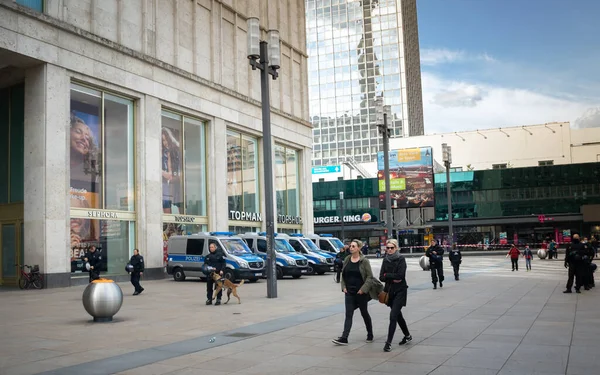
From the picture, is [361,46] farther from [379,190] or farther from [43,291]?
[43,291]

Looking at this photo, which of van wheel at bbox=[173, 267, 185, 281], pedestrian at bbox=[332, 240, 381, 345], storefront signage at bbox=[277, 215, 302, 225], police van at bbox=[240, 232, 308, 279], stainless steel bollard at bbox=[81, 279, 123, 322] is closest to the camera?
pedestrian at bbox=[332, 240, 381, 345]

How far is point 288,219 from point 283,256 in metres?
17.2

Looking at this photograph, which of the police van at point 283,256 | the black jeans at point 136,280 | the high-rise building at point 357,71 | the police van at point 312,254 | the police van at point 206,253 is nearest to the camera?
the black jeans at point 136,280

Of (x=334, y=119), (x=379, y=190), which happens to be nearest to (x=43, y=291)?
(x=379, y=190)

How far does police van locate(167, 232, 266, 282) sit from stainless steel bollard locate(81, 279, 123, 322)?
1182cm

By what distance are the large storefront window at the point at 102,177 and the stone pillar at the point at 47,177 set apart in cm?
113

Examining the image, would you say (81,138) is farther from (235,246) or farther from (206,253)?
(235,246)

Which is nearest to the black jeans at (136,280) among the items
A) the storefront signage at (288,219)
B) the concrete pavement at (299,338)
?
the concrete pavement at (299,338)

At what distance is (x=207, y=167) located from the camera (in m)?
35.3

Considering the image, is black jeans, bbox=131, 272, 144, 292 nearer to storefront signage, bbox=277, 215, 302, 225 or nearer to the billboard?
storefront signage, bbox=277, 215, 302, 225

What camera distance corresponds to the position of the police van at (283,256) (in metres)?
27.5

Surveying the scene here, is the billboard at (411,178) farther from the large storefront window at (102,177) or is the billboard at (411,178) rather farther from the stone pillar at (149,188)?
the large storefront window at (102,177)

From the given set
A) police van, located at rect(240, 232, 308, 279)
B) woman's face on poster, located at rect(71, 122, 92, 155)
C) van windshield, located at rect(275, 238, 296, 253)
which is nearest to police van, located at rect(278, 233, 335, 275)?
van windshield, located at rect(275, 238, 296, 253)

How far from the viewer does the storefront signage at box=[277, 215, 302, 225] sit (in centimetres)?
4366
